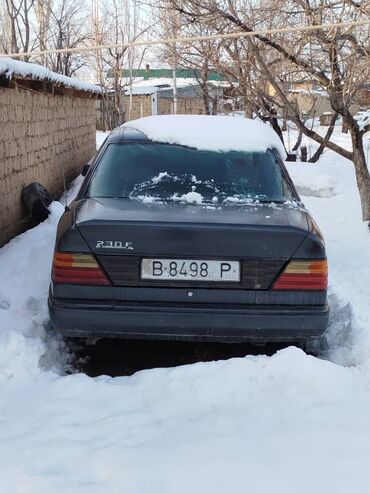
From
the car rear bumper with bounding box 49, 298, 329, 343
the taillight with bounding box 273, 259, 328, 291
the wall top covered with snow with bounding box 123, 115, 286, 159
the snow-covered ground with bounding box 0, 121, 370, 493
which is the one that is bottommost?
the snow-covered ground with bounding box 0, 121, 370, 493

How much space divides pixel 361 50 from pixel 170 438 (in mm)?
5523

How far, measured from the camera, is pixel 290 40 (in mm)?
7156

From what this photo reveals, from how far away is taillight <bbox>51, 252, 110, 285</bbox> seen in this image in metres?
2.99

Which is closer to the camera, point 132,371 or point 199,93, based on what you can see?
point 132,371

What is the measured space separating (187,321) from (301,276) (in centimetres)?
66

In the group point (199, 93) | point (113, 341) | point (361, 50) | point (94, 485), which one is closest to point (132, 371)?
point (113, 341)

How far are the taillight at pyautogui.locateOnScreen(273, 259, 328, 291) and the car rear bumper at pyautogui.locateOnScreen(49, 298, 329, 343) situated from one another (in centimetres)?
12

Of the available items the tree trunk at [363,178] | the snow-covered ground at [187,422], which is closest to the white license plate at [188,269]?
the snow-covered ground at [187,422]

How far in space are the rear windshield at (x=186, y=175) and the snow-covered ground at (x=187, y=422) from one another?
1.03 meters

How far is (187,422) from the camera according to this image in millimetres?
2506

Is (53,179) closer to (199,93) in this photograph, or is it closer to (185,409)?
(185,409)

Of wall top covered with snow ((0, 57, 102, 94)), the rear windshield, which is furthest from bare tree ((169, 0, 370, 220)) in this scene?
the rear windshield

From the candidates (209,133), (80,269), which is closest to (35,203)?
(209,133)

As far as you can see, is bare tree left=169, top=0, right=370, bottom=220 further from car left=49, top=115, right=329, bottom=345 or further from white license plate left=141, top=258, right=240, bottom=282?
white license plate left=141, top=258, right=240, bottom=282
